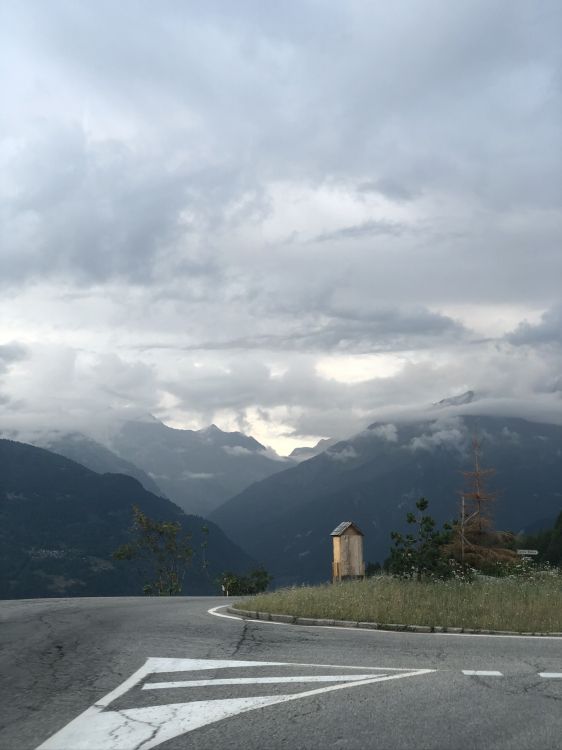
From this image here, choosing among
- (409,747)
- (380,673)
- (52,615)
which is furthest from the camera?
(52,615)

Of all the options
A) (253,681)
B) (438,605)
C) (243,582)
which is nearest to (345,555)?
(438,605)

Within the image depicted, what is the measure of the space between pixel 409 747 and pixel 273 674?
3.33 metres

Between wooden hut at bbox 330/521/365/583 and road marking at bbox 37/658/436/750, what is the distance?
1827 cm

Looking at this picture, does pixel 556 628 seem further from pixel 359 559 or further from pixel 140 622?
pixel 359 559

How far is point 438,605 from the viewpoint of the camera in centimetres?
1638

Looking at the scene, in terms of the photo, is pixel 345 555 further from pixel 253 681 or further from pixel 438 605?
pixel 253 681

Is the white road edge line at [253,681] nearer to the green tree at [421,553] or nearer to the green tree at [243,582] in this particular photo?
the green tree at [421,553]

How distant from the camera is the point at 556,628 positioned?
1412 centimetres

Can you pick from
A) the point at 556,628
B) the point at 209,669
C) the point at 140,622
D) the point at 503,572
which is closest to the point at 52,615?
the point at 140,622

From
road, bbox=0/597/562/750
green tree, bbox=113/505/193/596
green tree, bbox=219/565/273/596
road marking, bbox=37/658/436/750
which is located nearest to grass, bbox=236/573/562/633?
road, bbox=0/597/562/750

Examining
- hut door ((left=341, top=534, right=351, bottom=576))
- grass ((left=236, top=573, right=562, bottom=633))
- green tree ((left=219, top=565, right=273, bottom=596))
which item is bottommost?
green tree ((left=219, top=565, right=273, bottom=596))

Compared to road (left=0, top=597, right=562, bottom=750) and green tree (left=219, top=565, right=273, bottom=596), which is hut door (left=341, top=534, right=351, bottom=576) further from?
road (left=0, top=597, right=562, bottom=750)

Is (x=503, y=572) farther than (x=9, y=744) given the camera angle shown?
Yes

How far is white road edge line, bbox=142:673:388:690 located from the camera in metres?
8.54
